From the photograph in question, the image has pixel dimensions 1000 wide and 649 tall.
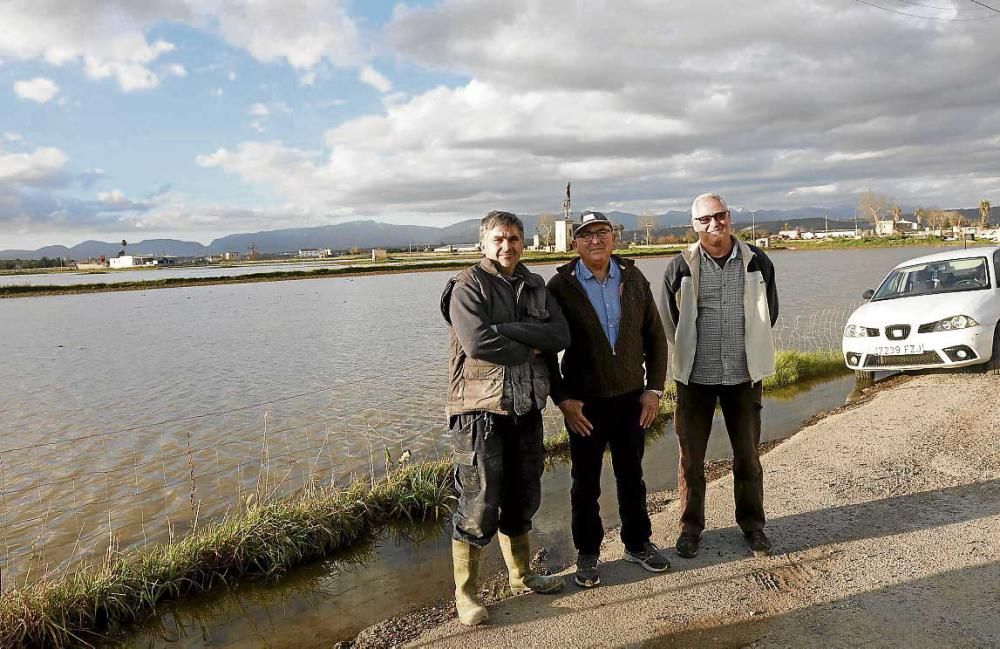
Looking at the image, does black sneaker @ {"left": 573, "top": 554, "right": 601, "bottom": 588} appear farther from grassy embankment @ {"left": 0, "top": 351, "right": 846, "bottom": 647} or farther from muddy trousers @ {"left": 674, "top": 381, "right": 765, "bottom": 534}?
grassy embankment @ {"left": 0, "top": 351, "right": 846, "bottom": 647}

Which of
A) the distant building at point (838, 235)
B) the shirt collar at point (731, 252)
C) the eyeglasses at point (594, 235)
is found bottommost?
the shirt collar at point (731, 252)

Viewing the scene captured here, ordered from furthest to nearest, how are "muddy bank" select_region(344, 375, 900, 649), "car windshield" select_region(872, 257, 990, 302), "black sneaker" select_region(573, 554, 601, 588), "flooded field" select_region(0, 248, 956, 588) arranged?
"car windshield" select_region(872, 257, 990, 302), "flooded field" select_region(0, 248, 956, 588), "black sneaker" select_region(573, 554, 601, 588), "muddy bank" select_region(344, 375, 900, 649)

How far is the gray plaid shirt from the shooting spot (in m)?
4.51

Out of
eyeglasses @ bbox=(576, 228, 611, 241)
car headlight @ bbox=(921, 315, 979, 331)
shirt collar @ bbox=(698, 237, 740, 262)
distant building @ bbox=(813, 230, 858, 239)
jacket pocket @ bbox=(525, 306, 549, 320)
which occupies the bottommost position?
car headlight @ bbox=(921, 315, 979, 331)

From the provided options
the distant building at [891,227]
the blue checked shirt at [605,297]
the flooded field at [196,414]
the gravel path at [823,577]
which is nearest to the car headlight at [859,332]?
the gravel path at [823,577]

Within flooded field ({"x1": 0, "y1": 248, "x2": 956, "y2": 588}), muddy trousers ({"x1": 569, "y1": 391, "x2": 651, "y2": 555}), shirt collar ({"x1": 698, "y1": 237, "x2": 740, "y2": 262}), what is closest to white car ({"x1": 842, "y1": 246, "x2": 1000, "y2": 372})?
flooded field ({"x1": 0, "y1": 248, "x2": 956, "y2": 588})

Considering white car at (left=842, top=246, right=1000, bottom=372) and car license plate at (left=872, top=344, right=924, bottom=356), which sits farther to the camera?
car license plate at (left=872, top=344, right=924, bottom=356)

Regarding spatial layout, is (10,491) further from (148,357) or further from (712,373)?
(148,357)

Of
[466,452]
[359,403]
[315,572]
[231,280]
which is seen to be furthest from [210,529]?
[231,280]

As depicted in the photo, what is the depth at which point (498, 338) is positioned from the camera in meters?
3.68

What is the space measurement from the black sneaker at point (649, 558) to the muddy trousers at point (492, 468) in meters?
0.98

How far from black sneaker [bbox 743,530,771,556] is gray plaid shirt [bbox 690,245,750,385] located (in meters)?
1.08

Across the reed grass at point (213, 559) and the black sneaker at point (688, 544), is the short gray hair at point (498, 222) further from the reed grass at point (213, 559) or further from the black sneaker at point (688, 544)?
the reed grass at point (213, 559)

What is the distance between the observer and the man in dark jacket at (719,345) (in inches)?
177
